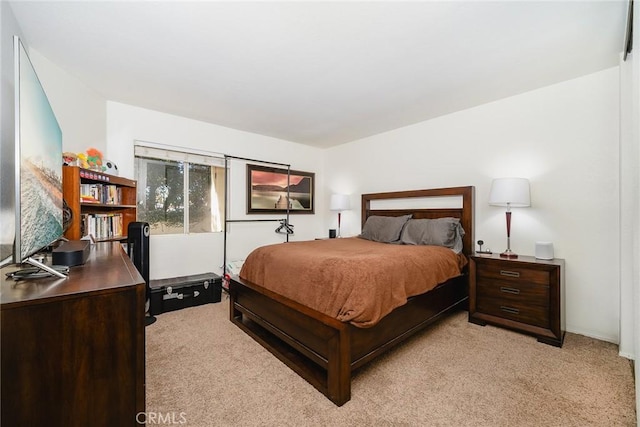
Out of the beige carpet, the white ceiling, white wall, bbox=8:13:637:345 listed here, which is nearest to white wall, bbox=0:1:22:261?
the white ceiling

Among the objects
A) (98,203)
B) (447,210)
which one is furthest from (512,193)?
(98,203)

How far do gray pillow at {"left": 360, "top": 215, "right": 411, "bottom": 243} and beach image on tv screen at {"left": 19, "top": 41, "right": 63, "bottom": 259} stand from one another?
311 cm

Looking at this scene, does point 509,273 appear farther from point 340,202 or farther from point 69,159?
point 69,159

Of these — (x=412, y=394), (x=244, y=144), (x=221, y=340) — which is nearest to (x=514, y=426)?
(x=412, y=394)

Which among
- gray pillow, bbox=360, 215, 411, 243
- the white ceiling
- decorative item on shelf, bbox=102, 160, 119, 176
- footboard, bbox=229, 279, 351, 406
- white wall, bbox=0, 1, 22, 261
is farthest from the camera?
gray pillow, bbox=360, 215, 411, 243

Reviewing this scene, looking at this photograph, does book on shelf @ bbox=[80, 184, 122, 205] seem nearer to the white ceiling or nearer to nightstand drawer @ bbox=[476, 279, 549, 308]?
the white ceiling

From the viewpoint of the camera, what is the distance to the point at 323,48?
2.13 metres

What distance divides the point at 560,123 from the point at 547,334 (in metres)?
1.96

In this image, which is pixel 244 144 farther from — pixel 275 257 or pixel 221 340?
pixel 221 340

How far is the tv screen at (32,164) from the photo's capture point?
95cm

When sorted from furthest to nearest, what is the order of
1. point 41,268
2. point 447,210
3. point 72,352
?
point 447,210 < point 41,268 < point 72,352

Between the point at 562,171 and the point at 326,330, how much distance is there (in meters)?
2.72

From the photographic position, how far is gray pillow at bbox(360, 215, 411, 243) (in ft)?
11.7

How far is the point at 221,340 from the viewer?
7.85 feet
